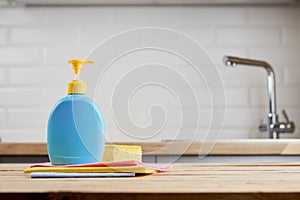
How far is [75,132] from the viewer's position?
852 mm

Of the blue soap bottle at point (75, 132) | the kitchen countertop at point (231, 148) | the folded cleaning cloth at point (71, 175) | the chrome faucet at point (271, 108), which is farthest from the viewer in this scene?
the chrome faucet at point (271, 108)

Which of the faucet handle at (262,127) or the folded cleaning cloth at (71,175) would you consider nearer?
the folded cleaning cloth at (71,175)

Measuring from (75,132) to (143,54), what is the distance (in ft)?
4.44

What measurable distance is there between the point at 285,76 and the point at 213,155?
0.79 meters

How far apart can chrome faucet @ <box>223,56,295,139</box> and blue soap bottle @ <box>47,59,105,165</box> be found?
1.22 m

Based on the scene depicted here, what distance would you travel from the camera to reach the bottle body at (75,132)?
33.3 inches

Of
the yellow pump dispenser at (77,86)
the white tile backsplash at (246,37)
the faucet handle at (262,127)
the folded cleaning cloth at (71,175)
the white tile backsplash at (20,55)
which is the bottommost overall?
the folded cleaning cloth at (71,175)

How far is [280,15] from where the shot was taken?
85.8 inches

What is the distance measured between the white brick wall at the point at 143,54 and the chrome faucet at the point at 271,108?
3.0 inches

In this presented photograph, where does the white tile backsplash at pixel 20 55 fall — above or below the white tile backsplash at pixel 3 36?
below

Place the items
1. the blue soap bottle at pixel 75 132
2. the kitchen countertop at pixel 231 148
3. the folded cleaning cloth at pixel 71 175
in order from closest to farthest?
the folded cleaning cloth at pixel 71 175 < the blue soap bottle at pixel 75 132 < the kitchen countertop at pixel 231 148

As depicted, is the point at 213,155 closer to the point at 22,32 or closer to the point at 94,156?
the point at 94,156

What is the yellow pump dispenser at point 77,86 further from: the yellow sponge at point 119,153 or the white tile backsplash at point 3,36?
the white tile backsplash at point 3,36

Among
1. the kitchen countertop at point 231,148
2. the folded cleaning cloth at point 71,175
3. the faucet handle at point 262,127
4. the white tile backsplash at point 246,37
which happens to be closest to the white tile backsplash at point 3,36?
the kitchen countertop at point 231,148
